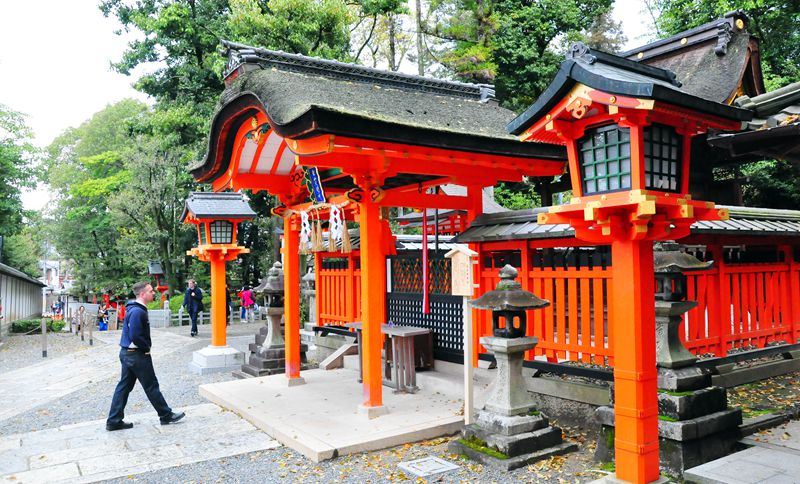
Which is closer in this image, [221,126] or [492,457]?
[492,457]

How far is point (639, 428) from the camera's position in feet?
14.0

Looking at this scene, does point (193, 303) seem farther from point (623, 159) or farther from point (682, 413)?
point (623, 159)

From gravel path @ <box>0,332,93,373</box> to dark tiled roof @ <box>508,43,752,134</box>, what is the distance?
1532cm

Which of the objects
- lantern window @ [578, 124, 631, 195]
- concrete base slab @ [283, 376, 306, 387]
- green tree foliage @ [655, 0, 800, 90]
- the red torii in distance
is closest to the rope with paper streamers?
the red torii in distance

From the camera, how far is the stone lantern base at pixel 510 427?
221 inches

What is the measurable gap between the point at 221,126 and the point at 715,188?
839cm

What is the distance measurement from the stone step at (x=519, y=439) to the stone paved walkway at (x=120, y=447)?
8.33 ft

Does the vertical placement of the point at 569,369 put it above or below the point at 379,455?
above

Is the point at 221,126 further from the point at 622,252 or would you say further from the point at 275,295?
the point at 622,252

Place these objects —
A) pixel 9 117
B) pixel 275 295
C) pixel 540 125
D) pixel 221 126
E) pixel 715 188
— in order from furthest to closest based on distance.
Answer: pixel 9 117 < pixel 275 295 < pixel 715 188 < pixel 221 126 < pixel 540 125

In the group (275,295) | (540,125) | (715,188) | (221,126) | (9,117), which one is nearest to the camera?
(540,125)

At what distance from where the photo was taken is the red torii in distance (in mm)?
6309

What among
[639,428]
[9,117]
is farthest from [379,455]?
[9,117]

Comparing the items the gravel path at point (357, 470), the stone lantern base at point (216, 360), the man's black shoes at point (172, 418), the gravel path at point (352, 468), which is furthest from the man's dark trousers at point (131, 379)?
the stone lantern base at point (216, 360)
